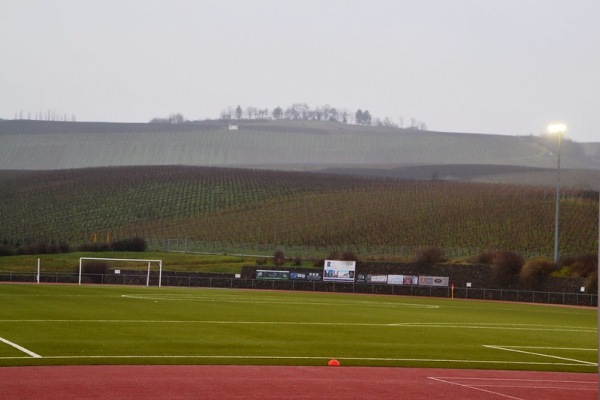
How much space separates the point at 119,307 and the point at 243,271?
35.0 metres

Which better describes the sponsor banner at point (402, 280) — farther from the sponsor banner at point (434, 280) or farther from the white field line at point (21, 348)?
the white field line at point (21, 348)

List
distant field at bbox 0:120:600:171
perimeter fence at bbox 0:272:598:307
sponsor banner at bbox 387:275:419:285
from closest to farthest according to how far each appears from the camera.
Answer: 1. perimeter fence at bbox 0:272:598:307
2. sponsor banner at bbox 387:275:419:285
3. distant field at bbox 0:120:600:171

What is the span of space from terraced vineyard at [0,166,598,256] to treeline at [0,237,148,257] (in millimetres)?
3903

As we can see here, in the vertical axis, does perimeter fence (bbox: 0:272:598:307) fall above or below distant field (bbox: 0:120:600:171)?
below

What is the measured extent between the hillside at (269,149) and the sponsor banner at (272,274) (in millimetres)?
73669

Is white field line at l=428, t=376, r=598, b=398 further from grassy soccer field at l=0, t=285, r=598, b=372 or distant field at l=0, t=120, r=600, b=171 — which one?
distant field at l=0, t=120, r=600, b=171

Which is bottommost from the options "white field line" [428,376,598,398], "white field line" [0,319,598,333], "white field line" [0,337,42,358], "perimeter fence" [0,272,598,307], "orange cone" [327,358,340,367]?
"white field line" [0,337,42,358]

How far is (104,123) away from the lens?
17788 cm

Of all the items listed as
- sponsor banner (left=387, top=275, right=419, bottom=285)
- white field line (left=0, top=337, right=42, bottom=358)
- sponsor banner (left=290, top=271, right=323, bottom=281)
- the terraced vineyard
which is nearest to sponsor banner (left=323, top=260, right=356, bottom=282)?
sponsor banner (left=290, top=271, right=323, bottom=281)

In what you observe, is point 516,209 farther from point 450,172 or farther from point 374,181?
Result: point 450,172

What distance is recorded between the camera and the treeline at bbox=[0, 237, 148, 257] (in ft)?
298

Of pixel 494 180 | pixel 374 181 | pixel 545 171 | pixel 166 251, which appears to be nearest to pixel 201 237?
pixel 166 251

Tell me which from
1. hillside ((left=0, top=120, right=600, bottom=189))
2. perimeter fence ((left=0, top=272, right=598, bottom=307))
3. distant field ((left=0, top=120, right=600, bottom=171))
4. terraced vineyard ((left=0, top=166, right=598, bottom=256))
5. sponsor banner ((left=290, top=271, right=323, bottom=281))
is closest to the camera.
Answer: perimeter fence ((left=0, top=272, right=598, bottom=307))

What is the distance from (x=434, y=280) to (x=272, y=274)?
11.1 metres
